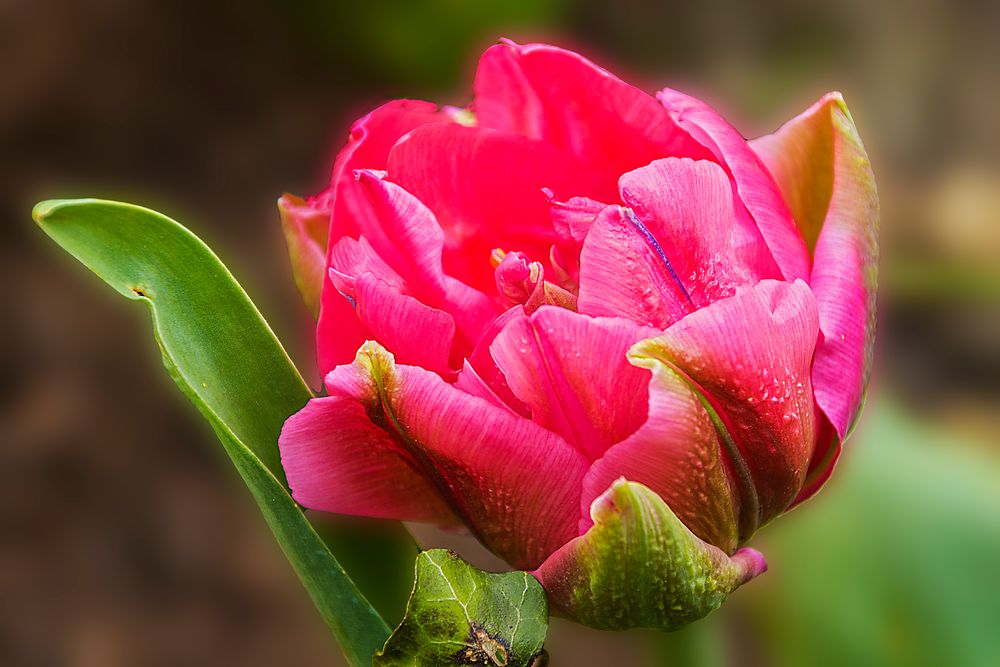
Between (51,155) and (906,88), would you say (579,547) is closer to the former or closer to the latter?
(51,155)

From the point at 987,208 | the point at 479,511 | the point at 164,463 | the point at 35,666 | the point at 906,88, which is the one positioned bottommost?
the point at 35,666

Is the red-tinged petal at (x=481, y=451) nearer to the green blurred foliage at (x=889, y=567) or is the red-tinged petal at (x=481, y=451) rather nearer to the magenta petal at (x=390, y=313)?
the magenta petal at (x=390, y=313)

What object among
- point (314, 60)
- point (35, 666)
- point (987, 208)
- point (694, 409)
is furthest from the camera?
point (987, 208)

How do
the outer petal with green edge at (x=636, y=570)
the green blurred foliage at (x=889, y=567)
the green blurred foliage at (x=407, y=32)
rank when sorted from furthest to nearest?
the green blurred foliage at (x=407, y=32), the green blurred foliage at (x=889, y=567), the outer petal with green edge at (x=636, y=570)

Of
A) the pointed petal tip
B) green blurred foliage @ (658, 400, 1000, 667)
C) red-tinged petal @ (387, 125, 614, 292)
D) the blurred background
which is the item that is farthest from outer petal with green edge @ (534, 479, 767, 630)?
the blurred background

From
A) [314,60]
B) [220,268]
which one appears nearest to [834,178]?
[220,268]

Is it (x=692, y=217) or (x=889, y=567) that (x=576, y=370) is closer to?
(x=692, y=217)

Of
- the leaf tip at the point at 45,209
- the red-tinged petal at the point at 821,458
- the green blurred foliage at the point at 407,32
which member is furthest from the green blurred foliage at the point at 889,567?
the green blurred foliage at the point at 407,32
